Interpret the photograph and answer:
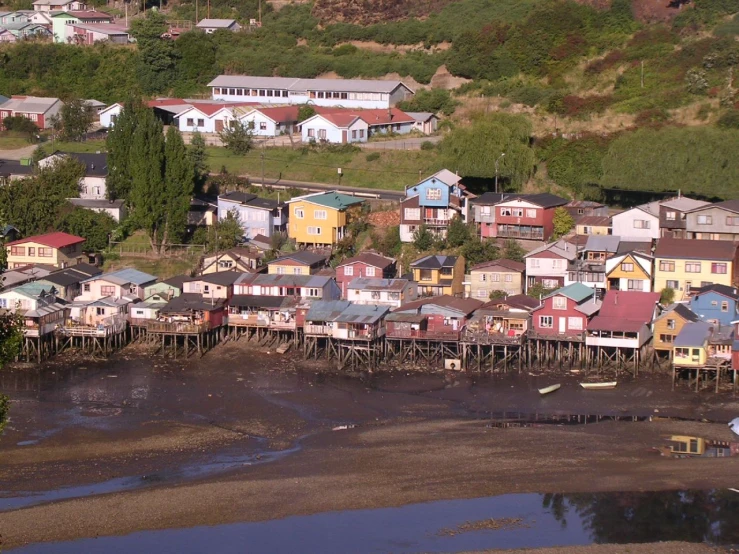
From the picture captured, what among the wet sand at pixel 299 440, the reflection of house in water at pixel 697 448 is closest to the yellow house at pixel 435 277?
the wet sand at pixel 299 440

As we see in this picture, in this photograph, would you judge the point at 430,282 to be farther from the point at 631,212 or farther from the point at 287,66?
the point at 287,66

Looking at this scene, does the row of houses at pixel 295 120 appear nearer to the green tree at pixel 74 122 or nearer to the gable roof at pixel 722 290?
the green tree at pixel 74 122

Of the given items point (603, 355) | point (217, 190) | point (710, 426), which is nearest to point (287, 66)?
point (217, 190)

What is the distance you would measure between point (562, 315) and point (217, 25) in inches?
1885

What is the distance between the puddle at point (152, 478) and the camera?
30969 mm

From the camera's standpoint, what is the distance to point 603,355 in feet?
137

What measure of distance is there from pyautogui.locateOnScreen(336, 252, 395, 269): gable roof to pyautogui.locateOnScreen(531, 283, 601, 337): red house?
7.21m

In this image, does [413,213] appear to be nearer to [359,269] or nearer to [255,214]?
[359,269]

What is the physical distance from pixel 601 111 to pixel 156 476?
38.3 metres

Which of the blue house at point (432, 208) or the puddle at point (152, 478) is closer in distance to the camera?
the puddle at point (152, 478)

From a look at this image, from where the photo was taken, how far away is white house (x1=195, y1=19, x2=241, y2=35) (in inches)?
3226

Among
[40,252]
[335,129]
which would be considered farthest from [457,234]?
[40,252]

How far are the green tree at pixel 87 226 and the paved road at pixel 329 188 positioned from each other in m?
8.94

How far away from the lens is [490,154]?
56.4m
